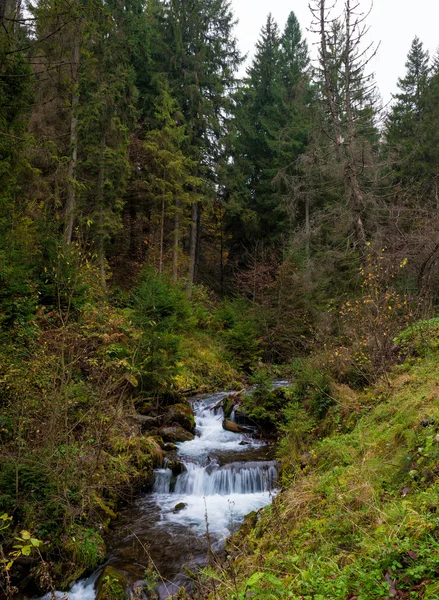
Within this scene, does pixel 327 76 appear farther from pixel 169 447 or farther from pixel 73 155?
pixel 169 447

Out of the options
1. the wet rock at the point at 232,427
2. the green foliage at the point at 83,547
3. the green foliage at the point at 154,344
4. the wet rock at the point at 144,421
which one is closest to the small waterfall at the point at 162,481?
the wet rock at the point at 144,421

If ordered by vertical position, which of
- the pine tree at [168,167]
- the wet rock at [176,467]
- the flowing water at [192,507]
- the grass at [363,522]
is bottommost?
the flowing water at [192,507]

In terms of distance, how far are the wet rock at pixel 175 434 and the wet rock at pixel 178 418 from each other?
0.21 meters

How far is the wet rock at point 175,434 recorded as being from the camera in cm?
896

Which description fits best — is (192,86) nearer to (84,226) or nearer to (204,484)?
(84,226)

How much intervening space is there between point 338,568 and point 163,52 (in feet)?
78.8

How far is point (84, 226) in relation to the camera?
15.3m

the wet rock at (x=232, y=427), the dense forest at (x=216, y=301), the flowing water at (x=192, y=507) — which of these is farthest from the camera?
the wet rock at (x=232, y=427)

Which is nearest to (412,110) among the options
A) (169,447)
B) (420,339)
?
(420,339)

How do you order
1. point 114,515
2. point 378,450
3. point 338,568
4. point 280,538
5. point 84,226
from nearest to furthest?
point 338,568 → point 280,538 → point 378,450 → point 114,515 → point 84,226

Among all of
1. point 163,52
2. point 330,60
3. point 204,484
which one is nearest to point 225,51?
point 163,52

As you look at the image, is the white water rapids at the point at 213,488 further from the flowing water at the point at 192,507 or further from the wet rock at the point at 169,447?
the wet rock at the point at 169,447

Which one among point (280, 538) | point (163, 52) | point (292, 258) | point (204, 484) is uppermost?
point (163, 52)

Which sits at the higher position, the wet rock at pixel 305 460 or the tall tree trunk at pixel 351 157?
the tall tree trunk at pixel 351 157
